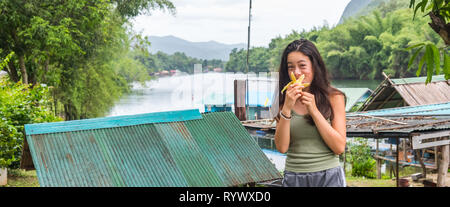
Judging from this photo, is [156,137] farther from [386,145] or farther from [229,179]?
[386,145]

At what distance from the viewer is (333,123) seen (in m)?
1.08

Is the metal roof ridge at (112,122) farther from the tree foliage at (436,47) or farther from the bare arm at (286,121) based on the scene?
the tree foliage at (436,47)

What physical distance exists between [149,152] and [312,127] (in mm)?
1759

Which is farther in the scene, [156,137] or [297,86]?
[156,137]

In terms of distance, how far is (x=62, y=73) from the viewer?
35.5 feet

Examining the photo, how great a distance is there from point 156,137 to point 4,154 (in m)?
2.49

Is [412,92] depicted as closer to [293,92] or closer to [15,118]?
[15,118]

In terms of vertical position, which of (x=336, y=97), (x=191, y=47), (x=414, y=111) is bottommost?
(x=414, y=111)

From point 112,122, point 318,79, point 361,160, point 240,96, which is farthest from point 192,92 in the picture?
point 318,79

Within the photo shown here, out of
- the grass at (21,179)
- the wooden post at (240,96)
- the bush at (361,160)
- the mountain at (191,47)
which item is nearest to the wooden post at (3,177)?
the grass at (21,179)

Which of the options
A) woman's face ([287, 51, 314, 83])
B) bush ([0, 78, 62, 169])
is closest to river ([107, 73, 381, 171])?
woman's face ([287, 51, 314, 83])

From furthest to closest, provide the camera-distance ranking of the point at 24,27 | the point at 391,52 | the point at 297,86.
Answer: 1. the point at 391,52
2. the point at 24,27
3. the point at 297,86

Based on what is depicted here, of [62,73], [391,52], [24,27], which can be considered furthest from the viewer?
[391,52]
